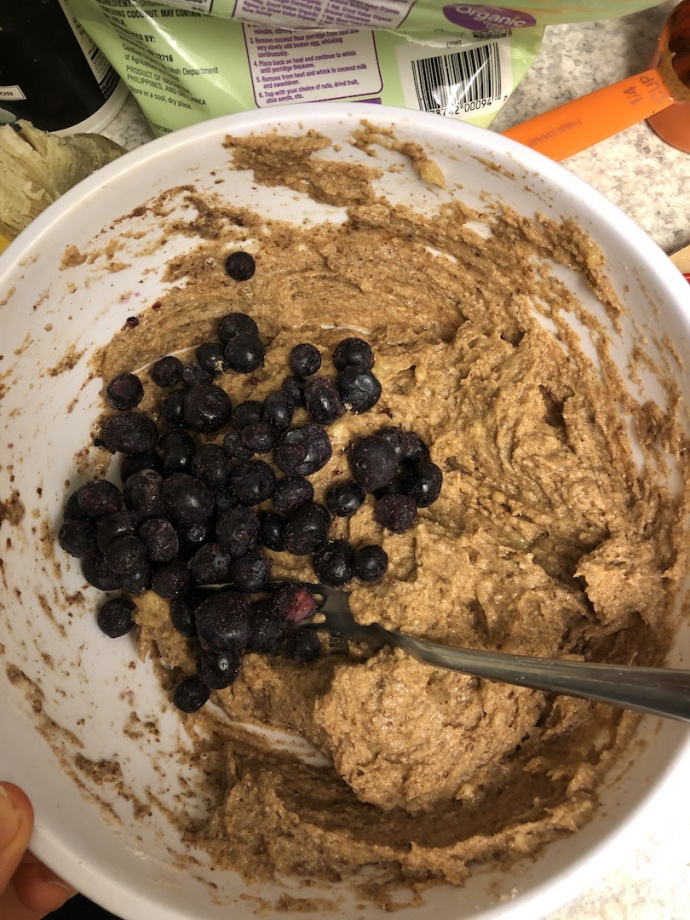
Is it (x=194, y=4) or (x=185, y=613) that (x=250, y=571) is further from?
(x=194, y=4)

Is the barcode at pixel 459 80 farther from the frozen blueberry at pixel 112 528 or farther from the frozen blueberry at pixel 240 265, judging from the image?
the frozen blueberry at pixel 112 528

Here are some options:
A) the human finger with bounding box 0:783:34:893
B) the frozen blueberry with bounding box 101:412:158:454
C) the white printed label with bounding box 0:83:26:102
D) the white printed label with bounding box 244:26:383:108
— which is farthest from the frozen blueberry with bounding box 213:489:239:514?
the white printed label with bounding box 0:83:26:102

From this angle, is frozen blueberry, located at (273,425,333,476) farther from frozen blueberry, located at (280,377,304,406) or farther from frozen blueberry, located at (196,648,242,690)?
frozen blueberry, located at (196,648,242,690)

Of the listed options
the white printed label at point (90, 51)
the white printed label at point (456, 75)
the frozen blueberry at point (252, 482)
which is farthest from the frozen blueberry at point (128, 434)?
the white printed label at point (456, 75)

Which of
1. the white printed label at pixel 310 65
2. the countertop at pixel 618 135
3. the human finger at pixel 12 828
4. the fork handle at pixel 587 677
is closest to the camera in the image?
the fork handle at pixel 587 677

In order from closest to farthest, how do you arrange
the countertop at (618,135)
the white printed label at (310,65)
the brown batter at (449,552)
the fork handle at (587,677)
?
the fork handle at (587,677), the brown batter at (449,552), the white printed label at (310,65), the countertop at (618,135)

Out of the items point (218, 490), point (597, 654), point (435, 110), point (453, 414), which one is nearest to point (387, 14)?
point (435, 110)
